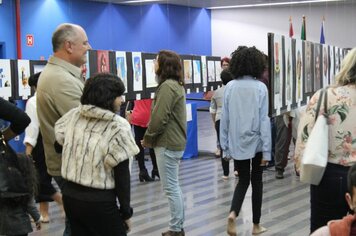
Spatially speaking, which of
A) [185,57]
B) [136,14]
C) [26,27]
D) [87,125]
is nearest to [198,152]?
[185,57]

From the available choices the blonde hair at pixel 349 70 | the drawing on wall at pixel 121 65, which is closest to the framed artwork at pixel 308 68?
the drawing on wall at pixel 121 65

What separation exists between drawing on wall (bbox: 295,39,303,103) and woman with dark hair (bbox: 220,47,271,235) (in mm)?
1952

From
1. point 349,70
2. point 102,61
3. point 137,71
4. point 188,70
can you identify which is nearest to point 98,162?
point 349,70

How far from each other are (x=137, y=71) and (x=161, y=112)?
327cm

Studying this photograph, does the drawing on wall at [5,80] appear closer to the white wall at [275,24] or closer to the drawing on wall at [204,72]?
the drawing on wall at [204,72]

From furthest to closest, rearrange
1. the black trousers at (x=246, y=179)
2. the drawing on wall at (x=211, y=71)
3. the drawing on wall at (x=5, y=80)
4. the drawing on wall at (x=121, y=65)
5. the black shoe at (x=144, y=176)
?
1. the drawing on wall at (x=211, y=71)
2. the black shoe at (x=144, y=176)
3. the drawing on wall at (x=5, y=80)
4. the drawing on wall at (x=121, y=65)
5. the black trousers at (x=246, y=179)

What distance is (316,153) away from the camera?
2.98 metres

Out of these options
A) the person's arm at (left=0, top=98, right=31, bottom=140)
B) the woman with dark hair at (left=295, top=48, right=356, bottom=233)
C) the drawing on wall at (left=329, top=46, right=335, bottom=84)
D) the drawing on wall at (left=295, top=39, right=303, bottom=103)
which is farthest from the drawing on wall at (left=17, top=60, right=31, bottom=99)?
A: the woman with dark hair at (left=295, top=48, right=356, bottom=233)

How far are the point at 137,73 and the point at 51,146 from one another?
457 centimetres

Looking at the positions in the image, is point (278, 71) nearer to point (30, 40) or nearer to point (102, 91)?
point (102, 91)

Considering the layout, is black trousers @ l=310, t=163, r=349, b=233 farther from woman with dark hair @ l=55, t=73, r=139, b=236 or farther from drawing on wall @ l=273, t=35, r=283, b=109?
drawing on wall @ l=273, t=35, r=283, b=109

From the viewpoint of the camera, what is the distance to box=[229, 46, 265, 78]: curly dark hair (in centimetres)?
500

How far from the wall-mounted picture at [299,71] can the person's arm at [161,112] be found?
2.52m

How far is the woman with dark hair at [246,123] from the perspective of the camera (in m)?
4.93
